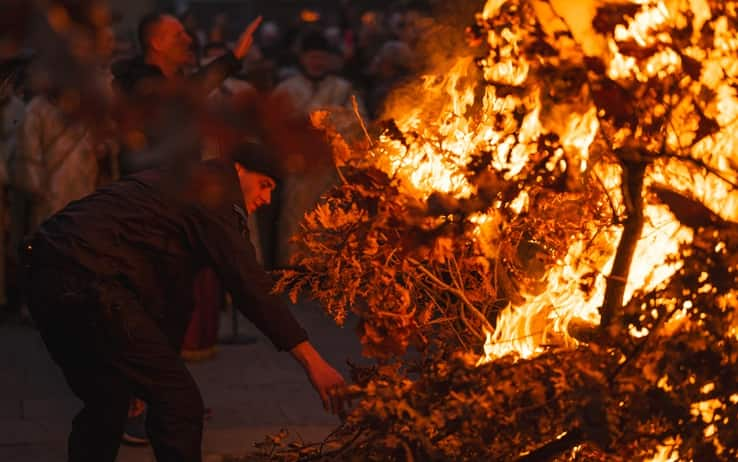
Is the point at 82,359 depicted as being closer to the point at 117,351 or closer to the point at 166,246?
the point at 117,351

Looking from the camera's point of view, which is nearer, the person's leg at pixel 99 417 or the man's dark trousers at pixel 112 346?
the man's dark trousers at pixel 112 346

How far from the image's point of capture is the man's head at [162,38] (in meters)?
8.03

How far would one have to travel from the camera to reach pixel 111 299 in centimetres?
541

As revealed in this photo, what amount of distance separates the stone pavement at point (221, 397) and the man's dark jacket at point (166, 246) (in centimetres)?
162

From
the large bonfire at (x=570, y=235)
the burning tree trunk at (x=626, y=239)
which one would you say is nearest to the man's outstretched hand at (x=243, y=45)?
the large bonfire at (x=570, y=235)

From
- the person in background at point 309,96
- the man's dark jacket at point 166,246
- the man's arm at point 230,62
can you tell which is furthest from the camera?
the person in background at point 309,96

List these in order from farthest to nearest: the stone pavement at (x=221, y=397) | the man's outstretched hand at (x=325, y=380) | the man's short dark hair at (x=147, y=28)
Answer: the man's short dark hair at (x=147, y=28), the stone pavement at (x=221, y=397), the man's outstretched hand at (x=325, y=380)

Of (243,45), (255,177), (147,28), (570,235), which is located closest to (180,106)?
(570,235)

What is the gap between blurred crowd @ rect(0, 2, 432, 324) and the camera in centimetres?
265

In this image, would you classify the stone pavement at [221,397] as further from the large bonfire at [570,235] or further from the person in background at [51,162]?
the large bonfire at [570,235]

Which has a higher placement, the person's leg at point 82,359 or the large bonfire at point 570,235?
the large bonfire at point 570,235

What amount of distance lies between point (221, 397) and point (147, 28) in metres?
2.09

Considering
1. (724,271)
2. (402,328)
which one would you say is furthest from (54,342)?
(724,271)

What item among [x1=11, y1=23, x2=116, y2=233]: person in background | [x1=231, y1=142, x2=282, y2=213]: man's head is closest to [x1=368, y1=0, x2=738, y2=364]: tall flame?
[x1=231, y1=142, x2=282, y2=213]: man's head
